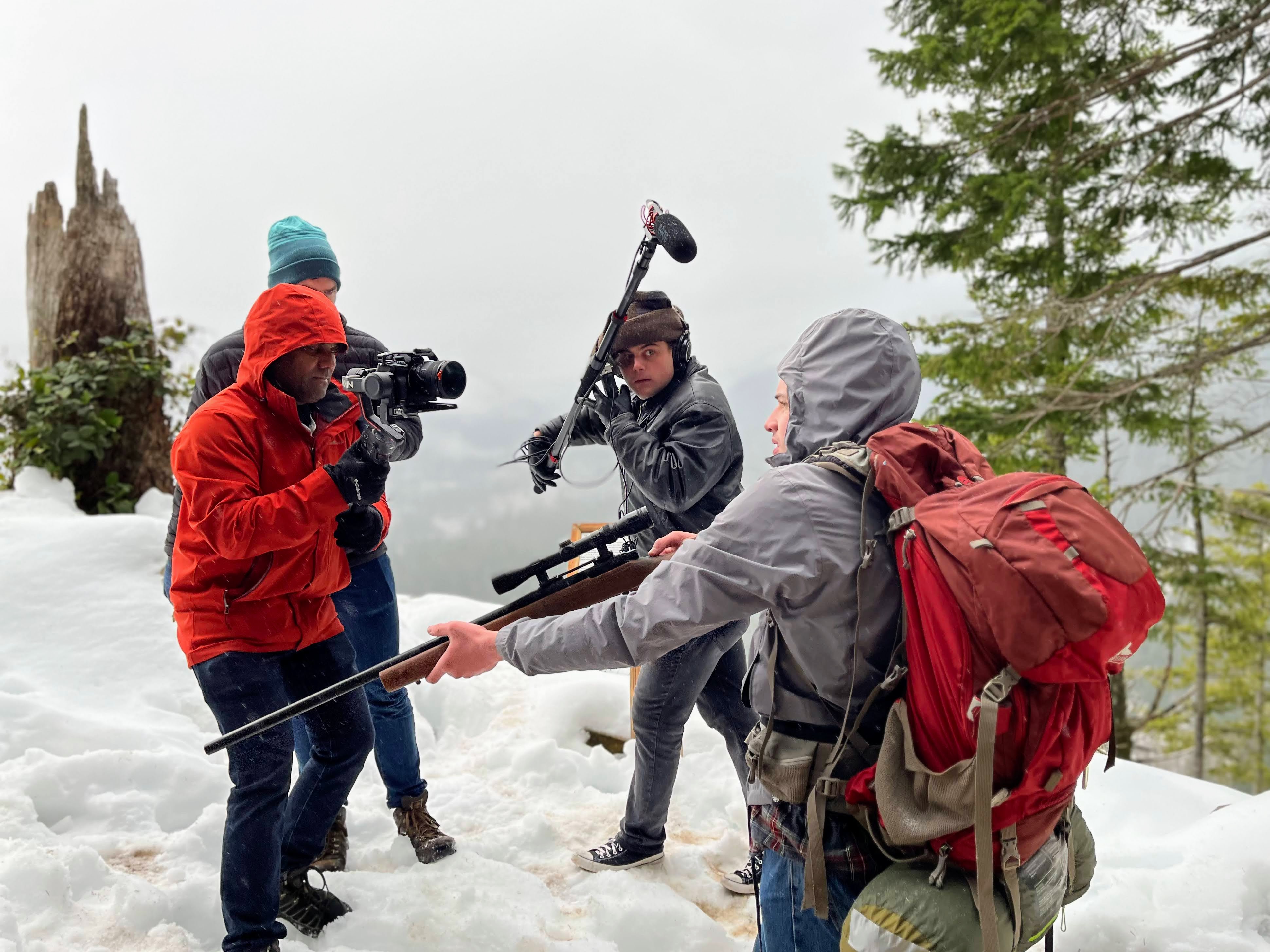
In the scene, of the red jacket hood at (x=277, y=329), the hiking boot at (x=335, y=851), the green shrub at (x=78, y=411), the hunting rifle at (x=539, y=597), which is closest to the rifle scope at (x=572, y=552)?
the hunting rifle at (x=539, y=597)

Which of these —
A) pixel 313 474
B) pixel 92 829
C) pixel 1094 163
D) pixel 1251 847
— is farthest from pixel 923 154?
pixel 92 829

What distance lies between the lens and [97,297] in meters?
8.27

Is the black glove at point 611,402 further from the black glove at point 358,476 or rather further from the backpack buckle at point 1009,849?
the backpack buckle at point 1009,849

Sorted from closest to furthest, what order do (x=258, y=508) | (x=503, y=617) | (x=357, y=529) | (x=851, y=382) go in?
(x=851, y=382) → (x=503, y=617) → (x=258, y=508) → (x=357, y=529)

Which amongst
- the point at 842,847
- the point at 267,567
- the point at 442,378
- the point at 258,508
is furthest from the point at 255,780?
the point at 842,847

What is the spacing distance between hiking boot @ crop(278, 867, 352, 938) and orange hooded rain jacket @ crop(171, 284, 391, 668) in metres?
0.86

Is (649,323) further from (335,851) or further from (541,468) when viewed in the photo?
(335,851)

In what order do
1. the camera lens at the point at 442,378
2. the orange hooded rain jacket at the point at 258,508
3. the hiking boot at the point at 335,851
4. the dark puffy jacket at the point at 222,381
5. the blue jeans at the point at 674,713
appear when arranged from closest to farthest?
the orange hooded rain jacket at the point at 258,508 → the camera lens at the point at 442,378 → the dark puffy jacket at the point at 222,381 → the blue jeans at the point at 674,713 → the hiking boot at the point at 335,851

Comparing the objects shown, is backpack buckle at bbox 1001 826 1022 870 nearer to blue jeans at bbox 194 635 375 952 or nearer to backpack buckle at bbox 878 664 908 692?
backpack buckle at bbox 878 664 908 692

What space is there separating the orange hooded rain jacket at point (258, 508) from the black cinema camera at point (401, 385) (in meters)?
0.18

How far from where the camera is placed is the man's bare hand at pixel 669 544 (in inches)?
93.6

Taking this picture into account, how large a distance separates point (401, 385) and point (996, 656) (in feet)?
6.05

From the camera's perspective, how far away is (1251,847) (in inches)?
121

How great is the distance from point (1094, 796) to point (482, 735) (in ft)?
11.1
